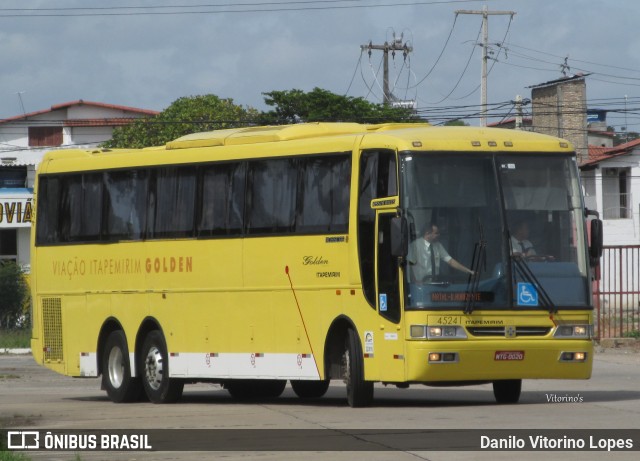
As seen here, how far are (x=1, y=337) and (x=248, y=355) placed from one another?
27.6 meters

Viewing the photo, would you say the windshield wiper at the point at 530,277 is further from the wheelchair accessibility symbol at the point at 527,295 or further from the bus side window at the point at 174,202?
the bus side window at the point at 174,202

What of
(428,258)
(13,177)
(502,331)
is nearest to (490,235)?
(428,258)

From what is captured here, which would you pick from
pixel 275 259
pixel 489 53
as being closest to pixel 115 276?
pixel 275 259

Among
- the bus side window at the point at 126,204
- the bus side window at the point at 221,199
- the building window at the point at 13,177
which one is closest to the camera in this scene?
the bus side window at the point at 221,199

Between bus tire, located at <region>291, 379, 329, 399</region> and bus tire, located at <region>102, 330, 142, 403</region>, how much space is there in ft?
7.89

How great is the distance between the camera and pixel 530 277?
17.6 metres

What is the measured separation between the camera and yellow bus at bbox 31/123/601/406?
17.4 m

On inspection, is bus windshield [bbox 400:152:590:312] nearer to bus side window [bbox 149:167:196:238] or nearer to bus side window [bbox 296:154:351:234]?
bus side window [bbox 296:154:351:234]

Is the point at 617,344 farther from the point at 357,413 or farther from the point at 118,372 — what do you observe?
the point at 357,413

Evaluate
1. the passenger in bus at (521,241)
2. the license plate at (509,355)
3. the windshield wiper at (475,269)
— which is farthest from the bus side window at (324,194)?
the license plate at (509,355)

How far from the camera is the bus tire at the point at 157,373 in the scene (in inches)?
834

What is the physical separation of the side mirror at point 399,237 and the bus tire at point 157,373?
17.6 feet

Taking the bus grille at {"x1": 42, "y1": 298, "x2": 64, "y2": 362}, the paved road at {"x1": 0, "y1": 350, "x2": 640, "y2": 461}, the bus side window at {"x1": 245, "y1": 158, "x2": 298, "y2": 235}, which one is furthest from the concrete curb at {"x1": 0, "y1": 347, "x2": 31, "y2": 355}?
the bus side window at {"x1": 245, "y1": 158, "x2": 298, "y2": 235}

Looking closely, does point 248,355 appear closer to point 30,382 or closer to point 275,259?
point 275,259
